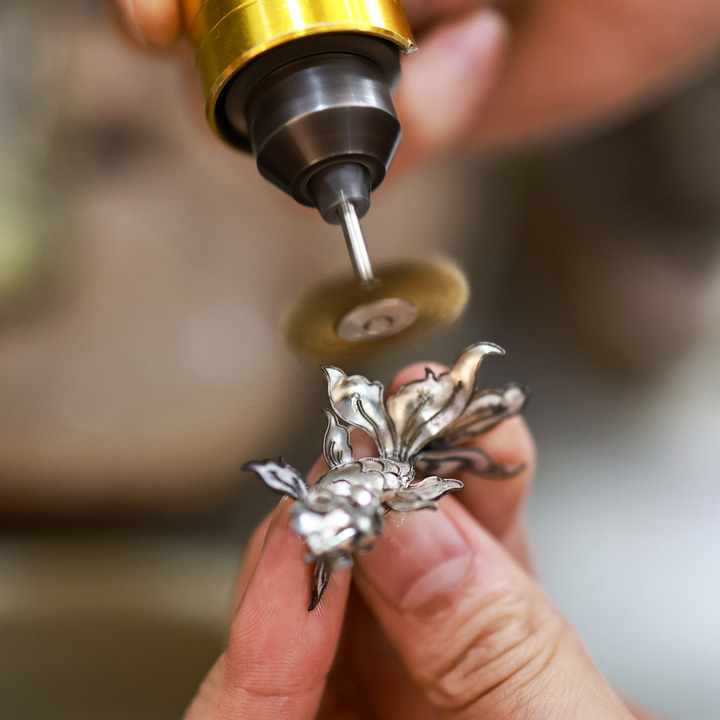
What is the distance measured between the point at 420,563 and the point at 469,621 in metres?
0.03

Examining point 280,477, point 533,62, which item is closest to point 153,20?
point 280,477

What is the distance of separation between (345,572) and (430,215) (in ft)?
1.48

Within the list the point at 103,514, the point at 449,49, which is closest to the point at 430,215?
the point at 449,49

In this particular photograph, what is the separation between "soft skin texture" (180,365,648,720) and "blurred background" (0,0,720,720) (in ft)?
0.77

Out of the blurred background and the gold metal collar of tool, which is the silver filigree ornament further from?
the blurred background

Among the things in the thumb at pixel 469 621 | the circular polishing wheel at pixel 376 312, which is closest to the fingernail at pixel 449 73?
the circular polishing wheel at pixel 376 312

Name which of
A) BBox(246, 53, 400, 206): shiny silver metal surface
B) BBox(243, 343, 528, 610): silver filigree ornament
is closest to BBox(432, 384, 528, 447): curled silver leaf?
BBox(243, 343, 528, 610): silver filigree ornament

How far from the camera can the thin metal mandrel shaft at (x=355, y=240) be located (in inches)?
9.6

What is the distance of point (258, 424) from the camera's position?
0.65m

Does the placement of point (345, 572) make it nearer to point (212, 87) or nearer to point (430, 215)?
point (212, 87)

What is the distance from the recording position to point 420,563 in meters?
0.30

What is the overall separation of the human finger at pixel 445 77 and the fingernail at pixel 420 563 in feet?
0.80

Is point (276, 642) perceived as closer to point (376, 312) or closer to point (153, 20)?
point (376, 312)

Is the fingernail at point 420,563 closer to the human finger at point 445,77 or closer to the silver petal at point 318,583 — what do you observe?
the silver petal at point 318,583
